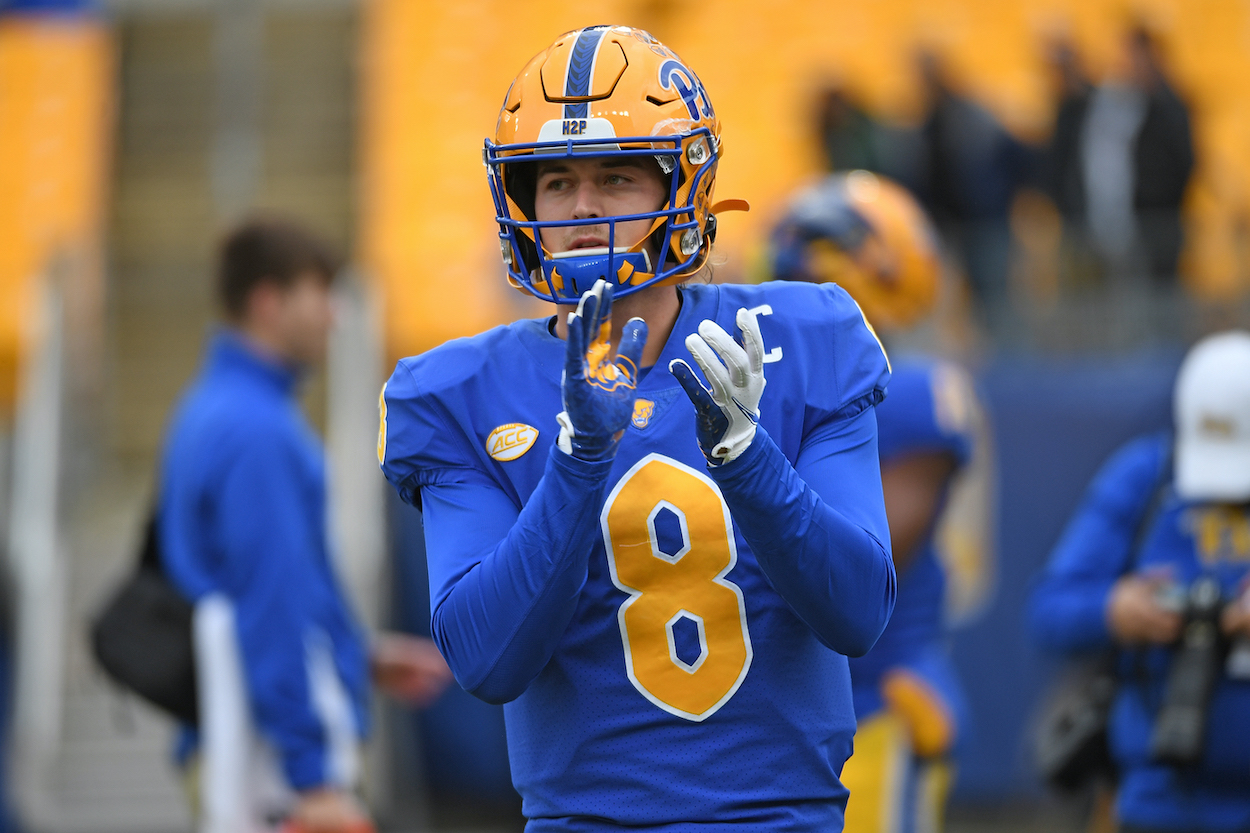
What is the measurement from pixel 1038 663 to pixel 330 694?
15.0ft

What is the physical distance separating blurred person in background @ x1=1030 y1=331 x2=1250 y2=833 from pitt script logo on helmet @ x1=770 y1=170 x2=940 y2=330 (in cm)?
72

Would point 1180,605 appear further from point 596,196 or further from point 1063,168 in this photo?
point 1063,168

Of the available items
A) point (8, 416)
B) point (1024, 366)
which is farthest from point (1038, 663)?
point (8, 416)

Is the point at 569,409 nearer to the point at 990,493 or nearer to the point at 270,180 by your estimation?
the point at 990,493

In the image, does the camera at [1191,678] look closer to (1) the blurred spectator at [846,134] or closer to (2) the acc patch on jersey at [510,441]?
(2) the acc patch on jersey at [510,441]

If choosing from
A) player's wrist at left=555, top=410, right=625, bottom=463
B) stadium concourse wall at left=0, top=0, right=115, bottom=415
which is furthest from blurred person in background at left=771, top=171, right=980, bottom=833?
stadium concourse wall at left=0, top=0, right=115, bottom=415

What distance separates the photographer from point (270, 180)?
41.1 ft

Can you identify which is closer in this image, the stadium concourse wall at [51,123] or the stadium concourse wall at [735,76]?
the stadium concourse wall at [735,76]

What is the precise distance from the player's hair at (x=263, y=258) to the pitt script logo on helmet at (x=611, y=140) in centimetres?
222

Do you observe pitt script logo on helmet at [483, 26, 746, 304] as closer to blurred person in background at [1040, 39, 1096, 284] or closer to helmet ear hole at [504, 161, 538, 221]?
helmet ear hole at [504, 161, 538, 221]

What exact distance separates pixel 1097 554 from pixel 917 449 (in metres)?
0.69

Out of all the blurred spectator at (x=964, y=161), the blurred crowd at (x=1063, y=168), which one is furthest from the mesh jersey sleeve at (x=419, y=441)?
the blurred spectator at (x=964, y=161)

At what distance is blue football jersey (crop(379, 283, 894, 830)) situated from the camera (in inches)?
78.3

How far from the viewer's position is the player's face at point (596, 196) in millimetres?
2133
